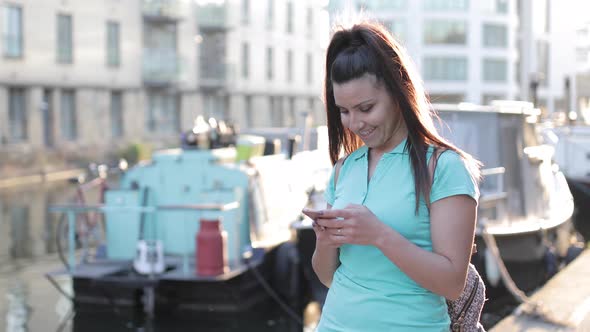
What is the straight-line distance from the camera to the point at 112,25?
129 feet

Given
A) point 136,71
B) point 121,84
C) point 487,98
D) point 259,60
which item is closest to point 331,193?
point 121,84

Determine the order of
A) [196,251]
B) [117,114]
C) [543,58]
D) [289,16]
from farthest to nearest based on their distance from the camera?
[543,58], [289,16], [117,114], [196,251]

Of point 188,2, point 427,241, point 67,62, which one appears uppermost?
point 188,2

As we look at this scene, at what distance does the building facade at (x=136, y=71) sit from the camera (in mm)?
34094

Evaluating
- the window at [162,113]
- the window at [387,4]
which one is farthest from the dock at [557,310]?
the window at [387,4]

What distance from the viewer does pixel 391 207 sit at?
256cm

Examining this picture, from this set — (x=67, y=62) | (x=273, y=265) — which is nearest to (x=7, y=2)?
(x=67, y=62)

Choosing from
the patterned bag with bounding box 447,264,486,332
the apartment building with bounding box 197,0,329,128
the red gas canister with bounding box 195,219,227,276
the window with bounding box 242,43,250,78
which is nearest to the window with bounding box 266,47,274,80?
the apartment building with bounding box 197,0,329,128

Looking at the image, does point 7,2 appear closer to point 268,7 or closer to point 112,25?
point 112,25

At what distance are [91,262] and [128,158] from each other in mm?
23498

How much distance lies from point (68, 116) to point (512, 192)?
2754 cm

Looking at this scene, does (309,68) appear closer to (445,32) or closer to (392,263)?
(445,32)

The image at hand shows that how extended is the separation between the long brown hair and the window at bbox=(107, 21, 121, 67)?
37.4 meters

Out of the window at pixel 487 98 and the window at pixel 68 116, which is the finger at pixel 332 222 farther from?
the window at pixel 487 98
